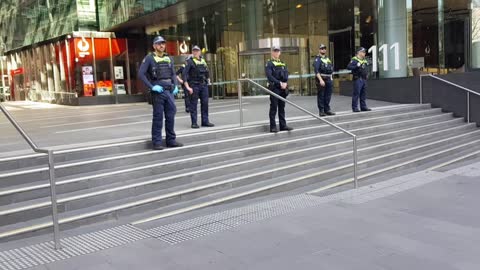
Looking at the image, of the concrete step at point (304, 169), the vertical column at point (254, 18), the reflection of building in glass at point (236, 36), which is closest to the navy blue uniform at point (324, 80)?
the concrete step at point (304, 169)

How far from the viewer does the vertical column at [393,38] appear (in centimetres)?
1595

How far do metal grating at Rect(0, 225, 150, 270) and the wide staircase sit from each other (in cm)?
39

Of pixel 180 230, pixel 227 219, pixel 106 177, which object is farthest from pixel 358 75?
pixel 180 230

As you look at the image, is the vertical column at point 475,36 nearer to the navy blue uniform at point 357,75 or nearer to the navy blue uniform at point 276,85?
the navy blue uniform at point 357,75

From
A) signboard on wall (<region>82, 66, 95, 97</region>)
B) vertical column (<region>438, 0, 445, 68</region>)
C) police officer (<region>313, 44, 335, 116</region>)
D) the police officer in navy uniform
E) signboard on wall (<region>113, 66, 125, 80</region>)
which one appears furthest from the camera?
signboard on wall (<region>113, 66, 125, 80</region>)

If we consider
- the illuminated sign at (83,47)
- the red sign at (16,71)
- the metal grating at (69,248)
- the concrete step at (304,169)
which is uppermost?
the illuminated sign at (83,47)

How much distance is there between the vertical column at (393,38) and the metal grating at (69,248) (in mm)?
12970

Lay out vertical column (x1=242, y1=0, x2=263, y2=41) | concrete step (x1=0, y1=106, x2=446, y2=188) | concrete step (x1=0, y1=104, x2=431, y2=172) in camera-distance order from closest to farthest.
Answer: concrete step (x1=0, y1=106, x2=446, y2=188) < concrete step (x1=0, y1=104, x2=431, y2=172) < vertical column (x1=242, y1=0, x2=263, y2=41)

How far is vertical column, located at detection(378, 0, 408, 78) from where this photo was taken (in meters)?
15.9

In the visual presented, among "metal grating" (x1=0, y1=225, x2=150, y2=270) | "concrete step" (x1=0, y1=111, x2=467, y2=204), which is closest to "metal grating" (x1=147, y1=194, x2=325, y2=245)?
"metal grating" (x1=0, y1=225, x2=150, y2=270)

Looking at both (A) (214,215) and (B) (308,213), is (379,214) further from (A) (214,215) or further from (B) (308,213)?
(A) (214,215)

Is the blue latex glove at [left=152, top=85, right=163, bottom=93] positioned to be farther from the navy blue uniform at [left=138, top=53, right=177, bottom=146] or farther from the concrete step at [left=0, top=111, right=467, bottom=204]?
the concrete step at [left=0, top=111, right=467, bottom=204]

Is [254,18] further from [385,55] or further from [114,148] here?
[114,148]

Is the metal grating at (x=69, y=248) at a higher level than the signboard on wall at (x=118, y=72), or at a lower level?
lower
